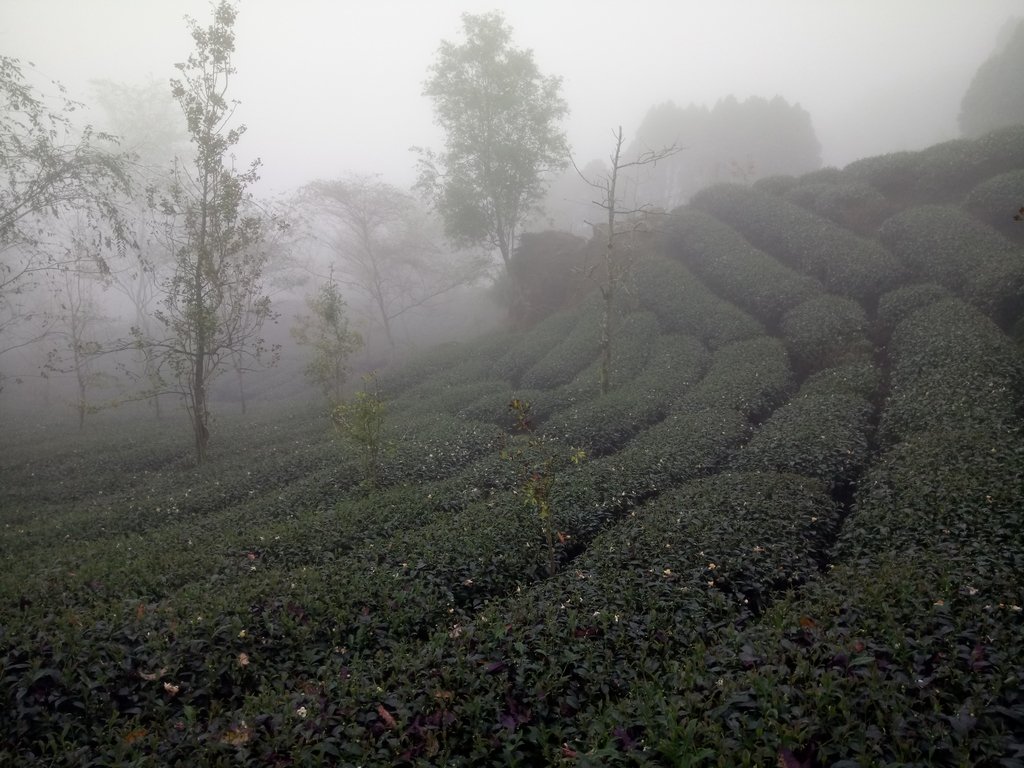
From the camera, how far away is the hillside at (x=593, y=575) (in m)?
4.87

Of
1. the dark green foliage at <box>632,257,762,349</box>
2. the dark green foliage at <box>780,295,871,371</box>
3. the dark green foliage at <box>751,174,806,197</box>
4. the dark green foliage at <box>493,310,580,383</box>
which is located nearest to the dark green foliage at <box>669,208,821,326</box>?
the dark green foliage at <box>632,257,762,349</box>

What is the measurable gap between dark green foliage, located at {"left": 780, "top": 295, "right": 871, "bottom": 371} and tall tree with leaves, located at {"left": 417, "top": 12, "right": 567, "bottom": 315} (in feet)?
63.4

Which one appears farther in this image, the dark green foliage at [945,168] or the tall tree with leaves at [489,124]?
the tall tree with leaves at [489,124]

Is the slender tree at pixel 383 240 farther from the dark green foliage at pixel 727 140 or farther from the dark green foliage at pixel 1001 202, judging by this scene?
the dark green foliage at pixel 1001 202

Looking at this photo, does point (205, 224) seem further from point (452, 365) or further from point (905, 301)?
point (905, 301)

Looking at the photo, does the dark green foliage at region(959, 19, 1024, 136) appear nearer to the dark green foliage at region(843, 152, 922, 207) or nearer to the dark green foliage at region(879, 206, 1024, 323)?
the dark green foliage at region(843, 152, 922, 207)

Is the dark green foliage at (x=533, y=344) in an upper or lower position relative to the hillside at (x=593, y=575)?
upper

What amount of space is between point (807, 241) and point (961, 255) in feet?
22.2

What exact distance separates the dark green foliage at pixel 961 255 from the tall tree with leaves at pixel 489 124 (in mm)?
19584

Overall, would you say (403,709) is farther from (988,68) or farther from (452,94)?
(988,68)

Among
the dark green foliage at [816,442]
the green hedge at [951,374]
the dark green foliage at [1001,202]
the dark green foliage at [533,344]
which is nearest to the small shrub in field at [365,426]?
the dark green foliage at [816,442]

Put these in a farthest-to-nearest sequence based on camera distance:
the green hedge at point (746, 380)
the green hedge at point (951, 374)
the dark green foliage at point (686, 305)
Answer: the dark green foliage at point (686, 305), the green hedge at point (746, 380), the green hedge at point (951, 374)

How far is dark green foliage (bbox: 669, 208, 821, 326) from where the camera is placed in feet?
78.3

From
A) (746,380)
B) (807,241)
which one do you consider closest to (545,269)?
(807,241)
